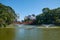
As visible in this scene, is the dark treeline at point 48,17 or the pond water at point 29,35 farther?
the dark treeline at point 48,17

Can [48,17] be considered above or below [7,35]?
above

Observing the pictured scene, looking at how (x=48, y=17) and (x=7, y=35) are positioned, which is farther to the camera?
(x=48, y=17)

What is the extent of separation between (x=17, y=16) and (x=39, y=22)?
10.4 ft

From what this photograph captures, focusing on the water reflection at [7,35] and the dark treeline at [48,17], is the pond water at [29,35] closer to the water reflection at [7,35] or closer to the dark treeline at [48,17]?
the water reflection at [7,35]

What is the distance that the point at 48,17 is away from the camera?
22.9 metres

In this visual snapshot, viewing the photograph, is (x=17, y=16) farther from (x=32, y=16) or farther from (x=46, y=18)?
(x=46, y=18)

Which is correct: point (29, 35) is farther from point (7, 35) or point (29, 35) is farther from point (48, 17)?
point (48, 17)

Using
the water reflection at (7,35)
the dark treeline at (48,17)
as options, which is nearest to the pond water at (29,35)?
the water reflection at (7,35)

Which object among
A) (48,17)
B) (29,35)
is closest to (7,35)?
(29,35)

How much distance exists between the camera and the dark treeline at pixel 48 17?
22180 millimetres

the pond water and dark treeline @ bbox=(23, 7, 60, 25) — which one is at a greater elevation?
dark treeline @ bbox=(23, 7, 60, 25)

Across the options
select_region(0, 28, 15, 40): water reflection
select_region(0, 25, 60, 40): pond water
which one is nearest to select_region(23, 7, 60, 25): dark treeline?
select_region(0, 25, 60, 40): pond water

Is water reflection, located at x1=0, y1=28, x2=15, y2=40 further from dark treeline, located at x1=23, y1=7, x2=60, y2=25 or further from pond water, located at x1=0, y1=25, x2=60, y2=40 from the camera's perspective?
dark treeline, located at x1=23, y1=7, x2=60, y2=25

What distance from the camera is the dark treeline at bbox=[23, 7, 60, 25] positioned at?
72.8 ft
